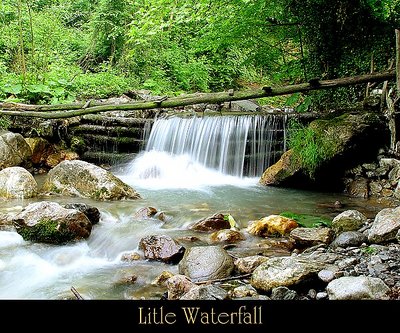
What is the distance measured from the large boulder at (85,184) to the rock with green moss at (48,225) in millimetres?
2037

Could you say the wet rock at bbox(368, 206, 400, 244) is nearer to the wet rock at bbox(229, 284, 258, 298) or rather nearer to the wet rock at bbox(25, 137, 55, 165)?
the wet rock at bbox(229, 284, 258, 298)

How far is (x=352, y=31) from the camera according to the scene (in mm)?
8734

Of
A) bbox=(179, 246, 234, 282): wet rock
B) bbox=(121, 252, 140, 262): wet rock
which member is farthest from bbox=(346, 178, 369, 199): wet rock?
bbox=(121, 252, 140, 262): wet rock

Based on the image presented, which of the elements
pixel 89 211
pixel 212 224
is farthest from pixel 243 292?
pixel 89 211

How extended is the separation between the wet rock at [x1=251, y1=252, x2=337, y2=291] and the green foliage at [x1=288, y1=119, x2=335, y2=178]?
460 centimetres

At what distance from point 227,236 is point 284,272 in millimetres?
1663

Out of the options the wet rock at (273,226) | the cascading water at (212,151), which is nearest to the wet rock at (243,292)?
the wet rock at (273,226)

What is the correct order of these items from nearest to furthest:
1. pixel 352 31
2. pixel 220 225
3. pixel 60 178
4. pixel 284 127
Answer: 1. pixel 220 225
2. pixel 60 178
3. pixel 352 31
4. pixel 284 127

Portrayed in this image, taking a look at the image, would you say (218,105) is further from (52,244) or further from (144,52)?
(52,244)

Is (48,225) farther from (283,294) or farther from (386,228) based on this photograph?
(386,228)

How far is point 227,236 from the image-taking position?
5055 mm

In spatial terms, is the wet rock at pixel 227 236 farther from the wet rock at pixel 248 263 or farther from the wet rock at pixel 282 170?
the wet rock at pixel 282 170
